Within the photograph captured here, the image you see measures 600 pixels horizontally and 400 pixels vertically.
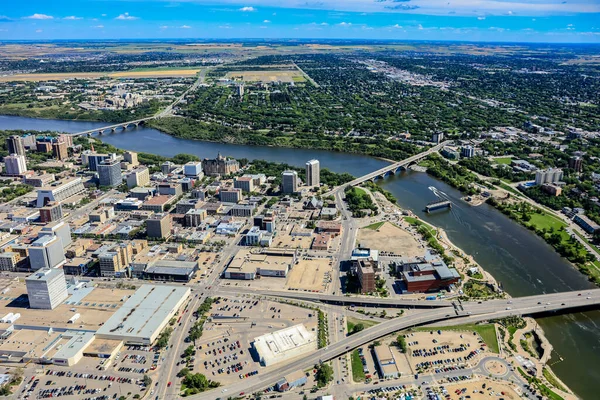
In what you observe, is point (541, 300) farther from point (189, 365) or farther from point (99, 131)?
point (99, 131)

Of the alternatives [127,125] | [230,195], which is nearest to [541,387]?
[230,195]

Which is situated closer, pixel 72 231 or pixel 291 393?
pixel 291 393

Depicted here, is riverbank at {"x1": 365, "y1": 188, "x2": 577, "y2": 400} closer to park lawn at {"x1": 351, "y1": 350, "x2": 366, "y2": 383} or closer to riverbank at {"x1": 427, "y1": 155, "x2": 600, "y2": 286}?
riverbank at {"x1": 427, "y1": 155, "x2": 600, "y2": 286}

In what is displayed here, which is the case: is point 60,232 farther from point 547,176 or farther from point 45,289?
point 547,176

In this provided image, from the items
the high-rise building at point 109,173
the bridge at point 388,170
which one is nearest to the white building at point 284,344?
the bridge at point 388,170

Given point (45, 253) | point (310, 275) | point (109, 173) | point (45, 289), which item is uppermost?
point (109, 173)

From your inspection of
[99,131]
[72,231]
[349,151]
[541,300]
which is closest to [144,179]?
[72,231]

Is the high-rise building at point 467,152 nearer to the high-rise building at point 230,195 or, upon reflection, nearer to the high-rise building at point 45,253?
the high-rise building at point 230,195
